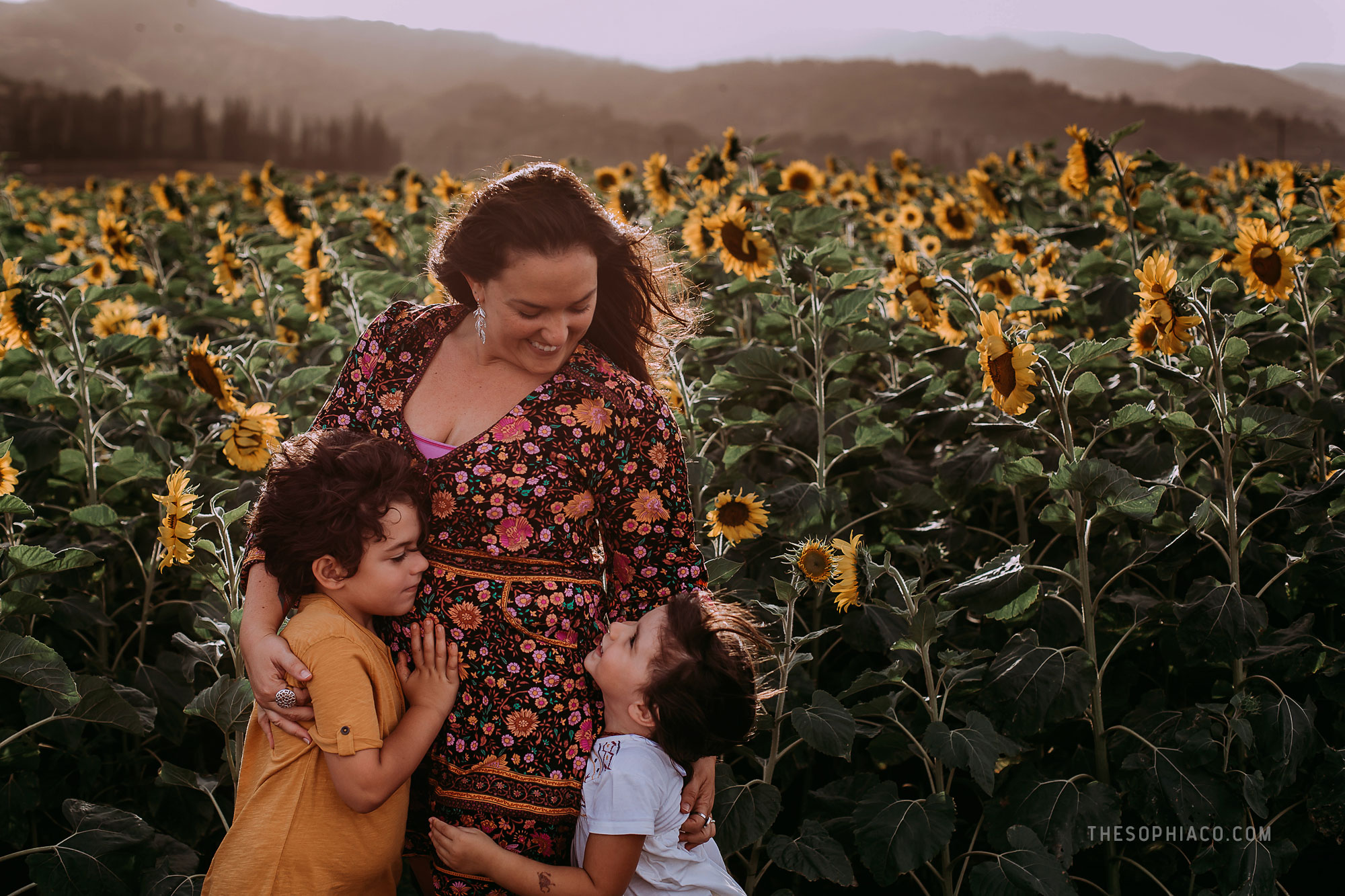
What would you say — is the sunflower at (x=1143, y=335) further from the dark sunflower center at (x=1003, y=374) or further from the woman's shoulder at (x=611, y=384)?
the woman's shoulder at (x=611, y=384)

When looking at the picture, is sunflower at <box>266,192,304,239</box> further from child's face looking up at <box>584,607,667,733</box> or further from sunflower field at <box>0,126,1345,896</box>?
child's face looking up at <box>584,607,667,733</box>

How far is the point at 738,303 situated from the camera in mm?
4680

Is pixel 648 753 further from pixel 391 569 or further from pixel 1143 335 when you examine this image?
pixel 1143 335

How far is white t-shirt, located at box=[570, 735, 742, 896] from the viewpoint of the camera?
5.69 feet

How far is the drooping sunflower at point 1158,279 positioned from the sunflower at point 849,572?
976mm

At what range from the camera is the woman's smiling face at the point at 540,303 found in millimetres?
1778

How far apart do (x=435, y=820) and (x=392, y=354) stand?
86 centimetres

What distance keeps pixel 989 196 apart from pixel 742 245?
2103mm

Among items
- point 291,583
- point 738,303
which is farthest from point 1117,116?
point 291,583

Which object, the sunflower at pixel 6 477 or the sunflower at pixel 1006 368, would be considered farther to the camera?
the sunflower at pixel 6 477

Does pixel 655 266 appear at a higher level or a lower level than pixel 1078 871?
higher

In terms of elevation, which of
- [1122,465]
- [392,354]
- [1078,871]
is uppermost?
[392,354]

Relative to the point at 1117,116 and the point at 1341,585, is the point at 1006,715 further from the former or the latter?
the point at 1117,116

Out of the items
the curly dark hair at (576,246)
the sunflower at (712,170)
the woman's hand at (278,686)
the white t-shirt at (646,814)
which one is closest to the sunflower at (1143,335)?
the curly dark hair at (576,246)
